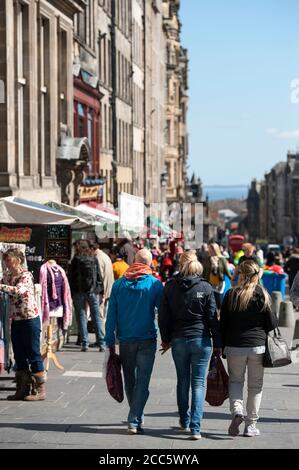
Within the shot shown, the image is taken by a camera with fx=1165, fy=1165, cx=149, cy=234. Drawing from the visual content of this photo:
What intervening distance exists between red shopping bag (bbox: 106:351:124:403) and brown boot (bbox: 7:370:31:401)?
2272mm

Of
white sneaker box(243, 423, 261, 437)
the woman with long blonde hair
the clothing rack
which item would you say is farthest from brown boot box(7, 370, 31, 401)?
white sneaker box(243, 423, 261, 437)

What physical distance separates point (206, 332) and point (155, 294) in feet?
1.95

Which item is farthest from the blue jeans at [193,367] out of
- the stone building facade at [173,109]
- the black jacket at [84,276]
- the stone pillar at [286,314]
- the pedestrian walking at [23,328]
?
the stone building facade at [173,109]

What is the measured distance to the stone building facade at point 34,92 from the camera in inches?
924

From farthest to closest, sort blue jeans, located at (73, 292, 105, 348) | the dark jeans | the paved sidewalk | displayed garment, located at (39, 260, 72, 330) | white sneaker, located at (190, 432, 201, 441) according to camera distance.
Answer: blue jeans, located at (73, 292, 105, 348), displayed garment, located at (39, 260, 72, 330), the dark jeans, white sneaker, located at (190, 432, 201, 441), the paved sidewalk

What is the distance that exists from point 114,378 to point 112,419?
1.06m

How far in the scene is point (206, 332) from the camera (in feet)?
34.7

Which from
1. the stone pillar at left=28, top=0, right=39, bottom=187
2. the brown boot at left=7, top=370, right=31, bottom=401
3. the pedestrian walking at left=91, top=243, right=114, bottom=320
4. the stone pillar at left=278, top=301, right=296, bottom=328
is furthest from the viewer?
the stone pillar at left=28, top=0, right=39, bottom=187

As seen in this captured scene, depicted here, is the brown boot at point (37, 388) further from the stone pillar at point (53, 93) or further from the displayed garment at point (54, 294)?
the stone pillar at point (53, 93)

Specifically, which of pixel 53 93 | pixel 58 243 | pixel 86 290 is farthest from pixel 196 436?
pixel 53 93

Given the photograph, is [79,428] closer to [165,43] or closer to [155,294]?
[155,294]

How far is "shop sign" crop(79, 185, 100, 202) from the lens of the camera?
113ft

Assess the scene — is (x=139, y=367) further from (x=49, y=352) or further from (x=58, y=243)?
(x=58, y=243)

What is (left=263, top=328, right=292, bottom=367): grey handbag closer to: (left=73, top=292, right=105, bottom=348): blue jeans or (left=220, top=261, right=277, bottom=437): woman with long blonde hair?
(left=220, top=261, right=277, bottom=437): woman with long blonde hair
